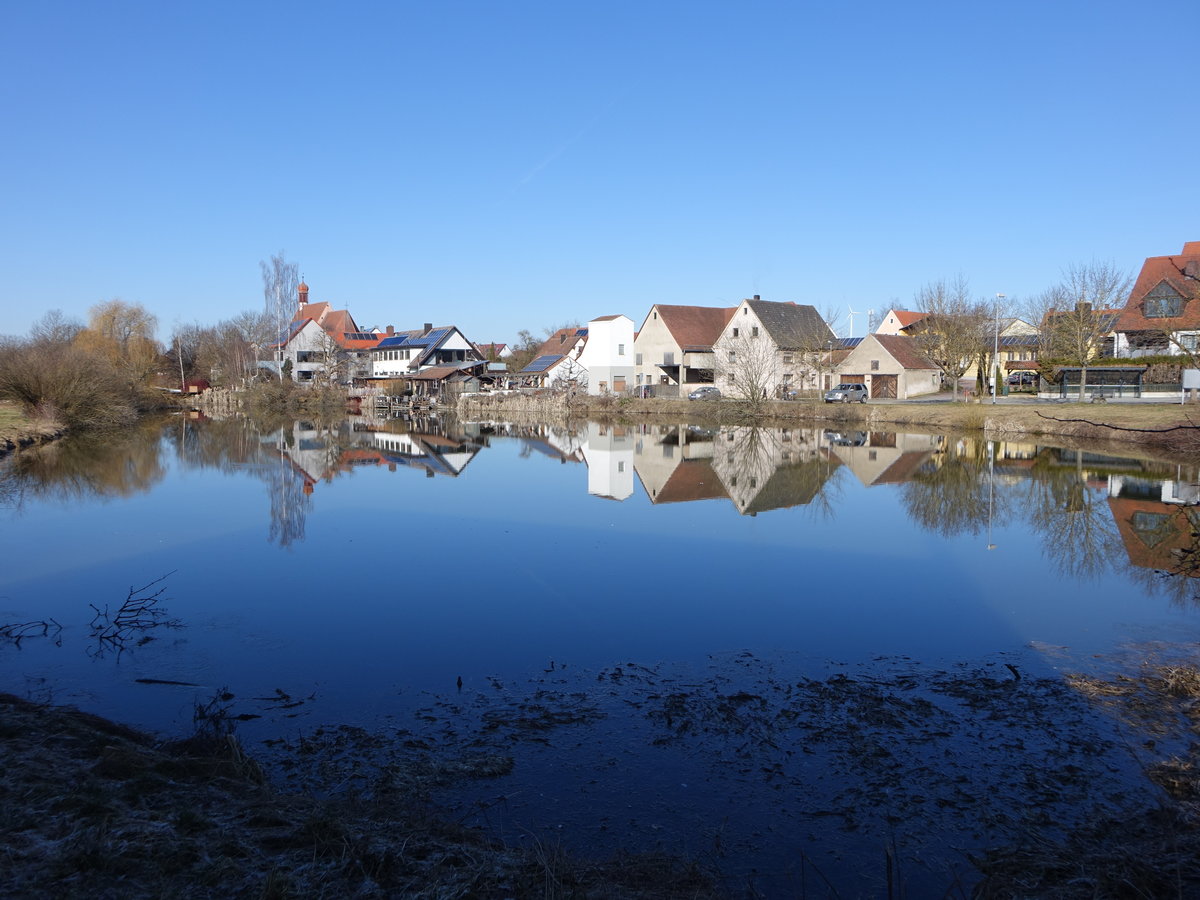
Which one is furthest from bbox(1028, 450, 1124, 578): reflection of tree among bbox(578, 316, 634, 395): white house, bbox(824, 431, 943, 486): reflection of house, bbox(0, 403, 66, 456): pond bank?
bbox(578, 316, 634, 395): white house

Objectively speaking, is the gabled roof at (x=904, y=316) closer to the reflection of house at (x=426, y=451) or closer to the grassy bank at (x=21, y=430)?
Answer: the reflection of house at (x=426, y=451)

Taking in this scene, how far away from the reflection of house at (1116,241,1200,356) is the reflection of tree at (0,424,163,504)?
38000mm

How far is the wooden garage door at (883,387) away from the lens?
163ft

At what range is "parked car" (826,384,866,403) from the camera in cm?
4494

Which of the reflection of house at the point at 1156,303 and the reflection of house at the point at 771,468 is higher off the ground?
the reflection of house at the point at 1156,303

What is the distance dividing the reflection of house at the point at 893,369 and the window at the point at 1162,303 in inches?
433

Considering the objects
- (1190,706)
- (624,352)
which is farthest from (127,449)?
(624,352)

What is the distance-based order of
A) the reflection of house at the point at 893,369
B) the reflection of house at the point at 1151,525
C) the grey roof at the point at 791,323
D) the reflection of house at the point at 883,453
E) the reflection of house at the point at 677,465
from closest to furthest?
the reflection of house at the point at 1151,525 → the reflection of house at the point at 677,465 → the reflection of house at the point at 883,453 → the reflection of house at the point at 893,369 → the grey roof at the point at 791,323

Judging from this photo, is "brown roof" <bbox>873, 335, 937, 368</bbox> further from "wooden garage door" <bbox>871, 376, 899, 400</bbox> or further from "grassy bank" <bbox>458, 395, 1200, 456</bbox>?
"grassy bank" <bbox>458, 395, 1200, 456</bbox>

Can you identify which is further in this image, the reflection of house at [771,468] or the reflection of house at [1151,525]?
the reflection of house at [771,468]

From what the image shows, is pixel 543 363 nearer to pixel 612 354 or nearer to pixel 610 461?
pixel 612 354

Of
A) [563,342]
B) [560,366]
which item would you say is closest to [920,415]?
[560,366]

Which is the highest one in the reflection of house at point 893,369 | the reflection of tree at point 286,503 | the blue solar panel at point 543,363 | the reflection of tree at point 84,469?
the blue solar panel at point 543,363

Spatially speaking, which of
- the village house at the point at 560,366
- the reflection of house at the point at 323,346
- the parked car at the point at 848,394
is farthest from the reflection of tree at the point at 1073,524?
the reflection of house at the point at 323,346
